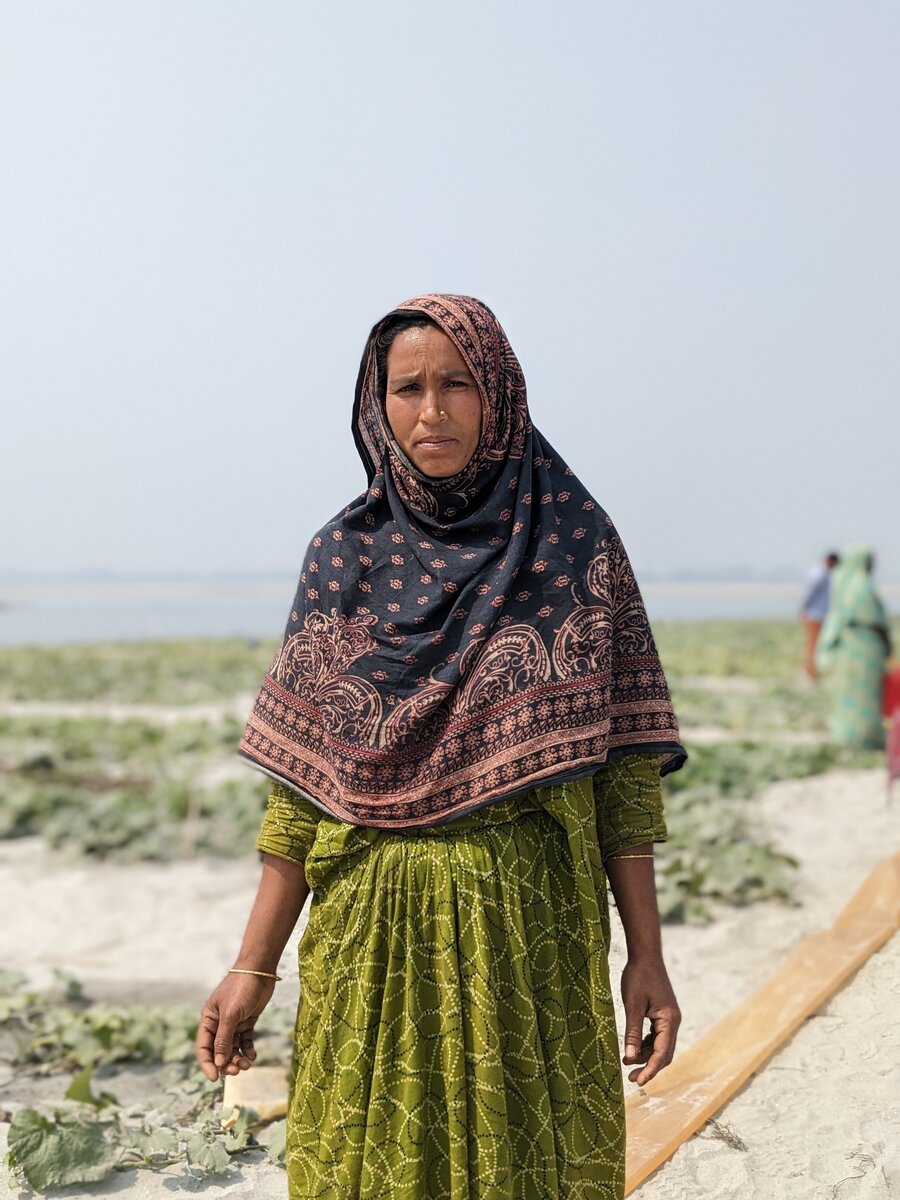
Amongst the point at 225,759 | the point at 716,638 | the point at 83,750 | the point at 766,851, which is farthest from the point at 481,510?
the point at 716,638

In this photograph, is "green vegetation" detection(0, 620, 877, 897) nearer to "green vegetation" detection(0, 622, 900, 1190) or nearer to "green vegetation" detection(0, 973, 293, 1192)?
"green vegetation" detection(0, 622, 900, 1190)

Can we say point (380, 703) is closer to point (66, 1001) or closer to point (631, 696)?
point (631, 696)

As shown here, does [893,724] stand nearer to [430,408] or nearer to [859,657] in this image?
[859,657]

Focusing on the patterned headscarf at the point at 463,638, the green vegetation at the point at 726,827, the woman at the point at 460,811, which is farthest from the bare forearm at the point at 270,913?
the green vegetation at the point at 726,827

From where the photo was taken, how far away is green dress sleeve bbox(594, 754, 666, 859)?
68.8 inches

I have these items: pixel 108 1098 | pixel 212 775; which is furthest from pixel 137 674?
pixel 108 1098

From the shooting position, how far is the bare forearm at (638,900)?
1.75m

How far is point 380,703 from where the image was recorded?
1.72 m

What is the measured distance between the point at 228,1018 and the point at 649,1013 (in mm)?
635

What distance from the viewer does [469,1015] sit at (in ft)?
5.36

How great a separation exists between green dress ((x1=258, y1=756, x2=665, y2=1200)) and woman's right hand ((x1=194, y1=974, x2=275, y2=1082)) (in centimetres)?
12

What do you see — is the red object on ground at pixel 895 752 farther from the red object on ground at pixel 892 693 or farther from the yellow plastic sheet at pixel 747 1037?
the yellow plastic sheet at pixel 747 1037

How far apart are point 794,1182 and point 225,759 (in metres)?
7.87

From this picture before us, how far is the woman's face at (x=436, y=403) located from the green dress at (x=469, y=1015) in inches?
19.9
